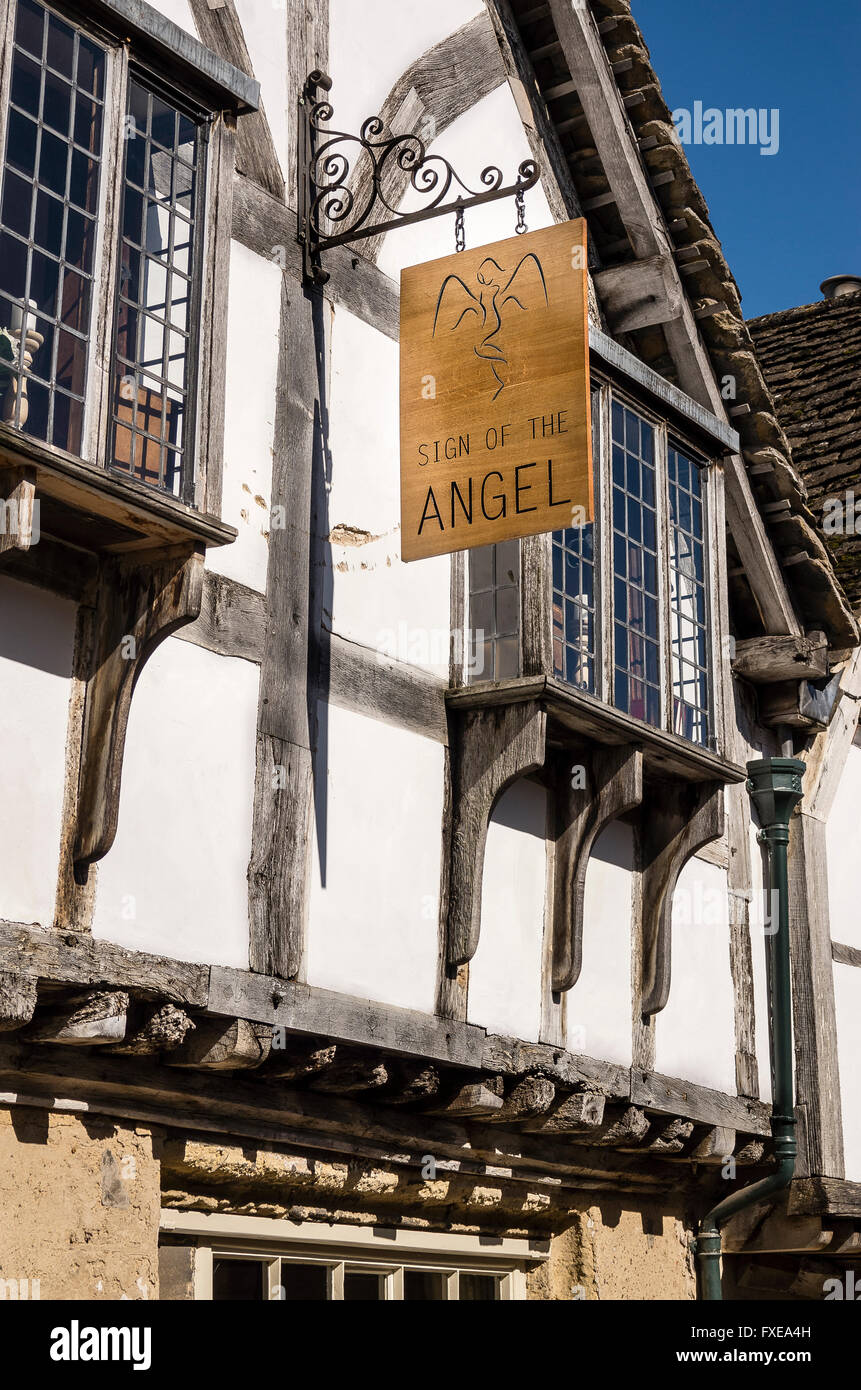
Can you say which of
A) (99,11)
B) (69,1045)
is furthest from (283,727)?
(99,11)

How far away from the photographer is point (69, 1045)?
17.7 ft

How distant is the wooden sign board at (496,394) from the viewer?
6387 mm

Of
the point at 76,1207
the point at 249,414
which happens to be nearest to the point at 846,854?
the point at 249,414

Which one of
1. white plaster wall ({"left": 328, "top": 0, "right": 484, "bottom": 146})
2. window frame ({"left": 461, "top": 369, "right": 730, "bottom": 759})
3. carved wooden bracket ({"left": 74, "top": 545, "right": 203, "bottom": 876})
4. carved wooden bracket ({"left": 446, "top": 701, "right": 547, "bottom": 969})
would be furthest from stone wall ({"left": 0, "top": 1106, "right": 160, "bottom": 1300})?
white plaster wall ({"left": 328, "top": 0, "right": 484, "bottom": 146})

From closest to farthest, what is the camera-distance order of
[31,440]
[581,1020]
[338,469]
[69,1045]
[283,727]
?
[31,440] < [69,1045] < [283,727] < [338,469] < [581,1020]

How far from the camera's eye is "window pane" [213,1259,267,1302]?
631 cm

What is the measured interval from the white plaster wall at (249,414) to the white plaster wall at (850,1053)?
4.32 metres

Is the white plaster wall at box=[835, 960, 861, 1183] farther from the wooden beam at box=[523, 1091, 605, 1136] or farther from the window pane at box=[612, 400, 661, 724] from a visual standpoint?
the window pane at box=[612, 400, 661, 724]

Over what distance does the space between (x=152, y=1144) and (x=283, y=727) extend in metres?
1.44

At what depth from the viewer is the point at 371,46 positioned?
24.8ft

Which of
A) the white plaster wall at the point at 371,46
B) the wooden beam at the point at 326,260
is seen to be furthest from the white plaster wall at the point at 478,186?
the white plaster wall at the point at 371,46

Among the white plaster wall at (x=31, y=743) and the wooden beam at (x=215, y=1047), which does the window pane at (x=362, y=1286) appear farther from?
the white plaster wall at (x=31, y=743)

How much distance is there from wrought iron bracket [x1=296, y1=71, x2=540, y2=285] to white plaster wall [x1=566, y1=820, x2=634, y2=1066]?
8.77 ft
